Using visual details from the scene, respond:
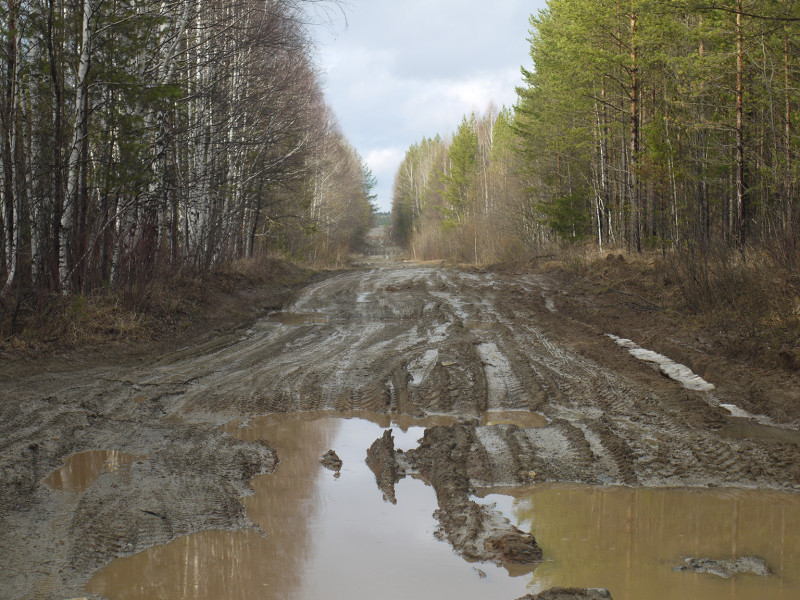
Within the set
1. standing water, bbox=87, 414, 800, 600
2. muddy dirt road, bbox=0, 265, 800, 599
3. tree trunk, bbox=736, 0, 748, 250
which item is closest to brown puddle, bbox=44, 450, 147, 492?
muddy dirt road, bbox=0, 265, 800, 599

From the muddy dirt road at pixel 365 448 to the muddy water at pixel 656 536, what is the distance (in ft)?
0.66

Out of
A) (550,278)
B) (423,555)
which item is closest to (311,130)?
(550,278)

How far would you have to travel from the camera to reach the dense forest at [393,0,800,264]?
12602 millimetres

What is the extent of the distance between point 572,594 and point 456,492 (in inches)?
53.8

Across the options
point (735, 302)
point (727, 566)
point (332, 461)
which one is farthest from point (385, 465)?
point (735, 302)

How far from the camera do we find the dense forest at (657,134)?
12602mm

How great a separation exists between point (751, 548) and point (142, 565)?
10.5 ft

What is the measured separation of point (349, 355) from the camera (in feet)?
29.5

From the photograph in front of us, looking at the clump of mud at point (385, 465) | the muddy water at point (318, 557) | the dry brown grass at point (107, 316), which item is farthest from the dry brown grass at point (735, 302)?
the dry brown grass at point (107, 316)

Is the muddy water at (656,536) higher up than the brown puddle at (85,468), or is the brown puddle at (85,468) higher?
the brown puddle at (85,468)

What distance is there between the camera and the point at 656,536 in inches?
149

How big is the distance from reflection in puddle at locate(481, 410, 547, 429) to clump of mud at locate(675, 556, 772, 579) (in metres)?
2.35

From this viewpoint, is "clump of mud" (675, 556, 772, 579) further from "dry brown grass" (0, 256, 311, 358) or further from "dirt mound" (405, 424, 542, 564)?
"dry brown grass" (0, 256, 311, 358)

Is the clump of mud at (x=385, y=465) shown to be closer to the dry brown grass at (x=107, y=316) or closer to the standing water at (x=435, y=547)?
the standing water at (x=435, y=547)
